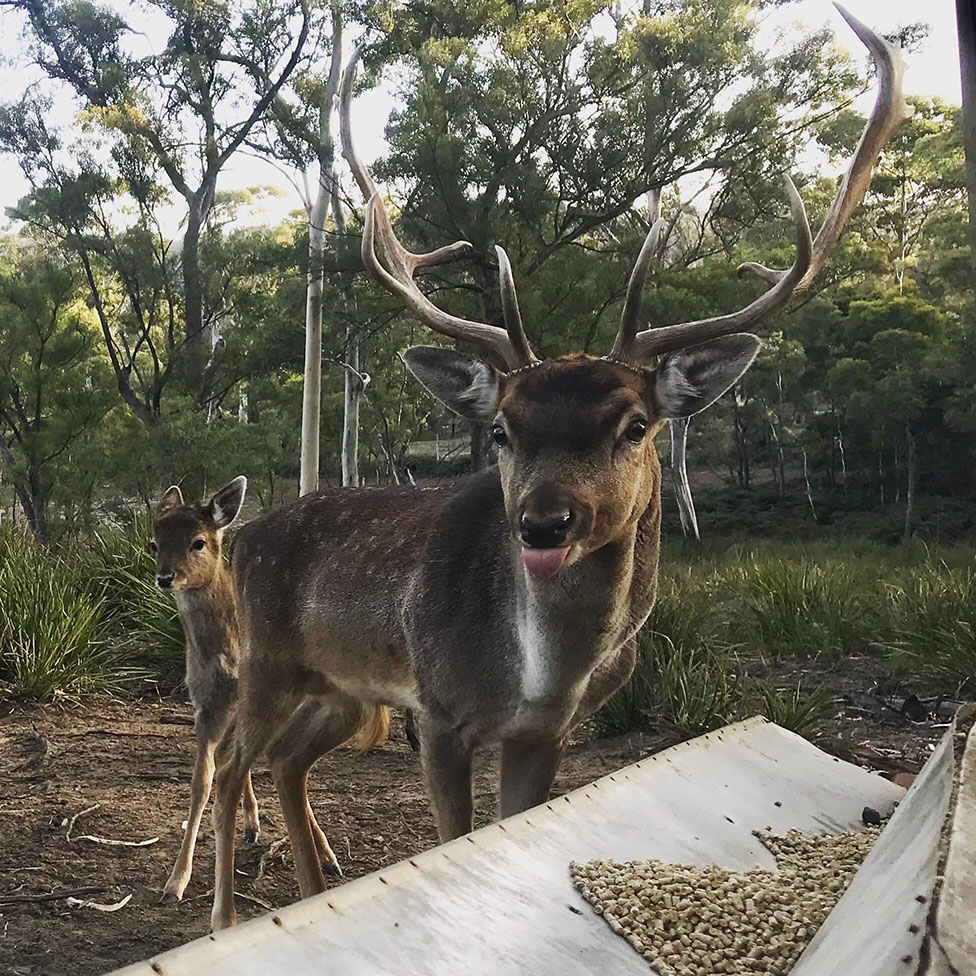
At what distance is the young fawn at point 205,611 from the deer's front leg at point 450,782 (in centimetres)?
152

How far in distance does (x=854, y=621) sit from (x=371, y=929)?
6.16m

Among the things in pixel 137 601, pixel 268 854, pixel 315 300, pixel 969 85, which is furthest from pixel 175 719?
pixel 315 300

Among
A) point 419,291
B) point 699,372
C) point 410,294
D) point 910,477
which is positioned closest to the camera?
point 699,372

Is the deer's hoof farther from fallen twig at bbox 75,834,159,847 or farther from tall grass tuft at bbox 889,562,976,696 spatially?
tall grass tuft at bbox 889,562,976,696

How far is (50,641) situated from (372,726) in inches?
126

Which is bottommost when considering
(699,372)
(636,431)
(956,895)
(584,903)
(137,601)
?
(137,601)

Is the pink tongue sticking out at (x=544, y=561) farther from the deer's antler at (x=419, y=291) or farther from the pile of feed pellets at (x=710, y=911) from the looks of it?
the deer's antler at (x=419, y=291)

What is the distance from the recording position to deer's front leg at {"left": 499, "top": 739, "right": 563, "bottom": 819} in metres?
2.97

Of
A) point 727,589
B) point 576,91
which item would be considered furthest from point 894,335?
point 727,589

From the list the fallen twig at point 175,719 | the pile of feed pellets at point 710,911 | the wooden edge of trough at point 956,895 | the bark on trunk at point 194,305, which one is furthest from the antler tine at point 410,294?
the bark on trunk at point 194,305

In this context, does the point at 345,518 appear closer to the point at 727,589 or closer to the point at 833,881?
the point at 833,881

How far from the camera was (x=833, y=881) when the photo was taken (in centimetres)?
221

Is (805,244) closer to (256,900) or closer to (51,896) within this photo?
(256,900)

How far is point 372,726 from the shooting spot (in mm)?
3980
